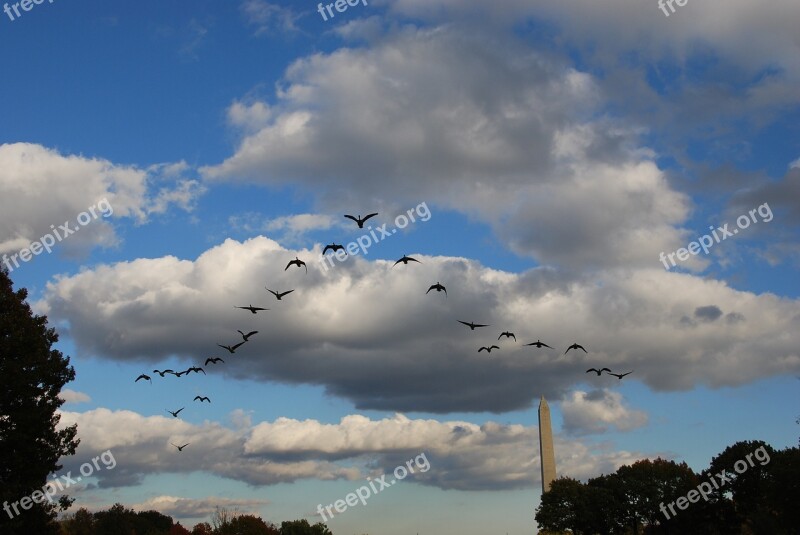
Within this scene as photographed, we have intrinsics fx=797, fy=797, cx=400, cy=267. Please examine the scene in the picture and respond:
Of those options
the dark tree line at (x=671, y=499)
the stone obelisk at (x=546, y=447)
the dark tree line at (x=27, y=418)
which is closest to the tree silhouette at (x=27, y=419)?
the dark tree line at (x=27, y=418)

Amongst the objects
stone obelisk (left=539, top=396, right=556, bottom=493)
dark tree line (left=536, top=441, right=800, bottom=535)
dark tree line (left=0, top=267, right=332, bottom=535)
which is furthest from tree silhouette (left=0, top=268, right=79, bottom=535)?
stone obelisk (left=539, top=396, right=556, bottom=493)

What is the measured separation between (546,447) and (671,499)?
25.1 metres

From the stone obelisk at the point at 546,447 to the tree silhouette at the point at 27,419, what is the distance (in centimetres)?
8504

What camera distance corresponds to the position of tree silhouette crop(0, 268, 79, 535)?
128 ft

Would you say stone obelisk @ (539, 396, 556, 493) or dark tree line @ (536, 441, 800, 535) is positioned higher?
stone obelisk @ (539, 396, 556, 493)

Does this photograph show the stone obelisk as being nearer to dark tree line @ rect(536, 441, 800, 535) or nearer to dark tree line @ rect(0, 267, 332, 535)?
dark tree line @ rect(536, 441, 800, 535)

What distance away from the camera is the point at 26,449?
39625mm

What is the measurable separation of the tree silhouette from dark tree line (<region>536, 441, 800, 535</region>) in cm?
5089

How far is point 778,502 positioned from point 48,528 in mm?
50107

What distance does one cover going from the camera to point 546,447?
120m

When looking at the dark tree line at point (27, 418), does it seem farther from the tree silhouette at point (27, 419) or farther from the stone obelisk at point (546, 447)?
the stone obelisk at point (546, 447)

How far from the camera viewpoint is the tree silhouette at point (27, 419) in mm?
39062

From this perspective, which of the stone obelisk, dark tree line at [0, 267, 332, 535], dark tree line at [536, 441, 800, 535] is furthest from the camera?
the stone obelisk

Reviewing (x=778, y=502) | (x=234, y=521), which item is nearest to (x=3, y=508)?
(x=778, y=502)
